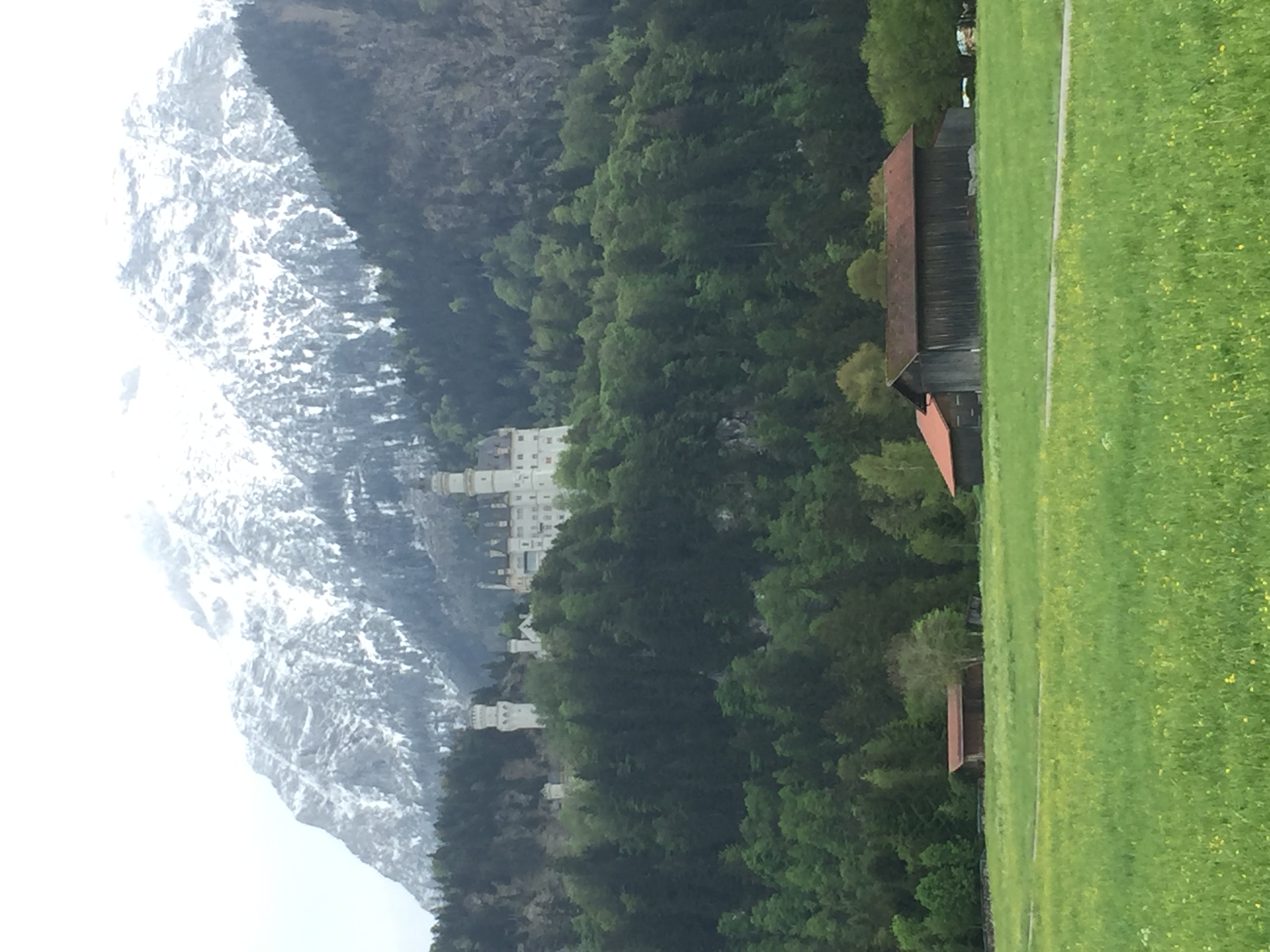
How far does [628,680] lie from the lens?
72.0m

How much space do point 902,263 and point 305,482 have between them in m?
134

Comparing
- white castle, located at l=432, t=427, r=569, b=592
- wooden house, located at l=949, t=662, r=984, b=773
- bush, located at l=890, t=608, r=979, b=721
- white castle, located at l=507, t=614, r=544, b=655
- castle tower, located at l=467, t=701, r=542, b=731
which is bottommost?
wooden house, located at l=949, t=662, r=984, b=773

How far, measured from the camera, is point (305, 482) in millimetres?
158750

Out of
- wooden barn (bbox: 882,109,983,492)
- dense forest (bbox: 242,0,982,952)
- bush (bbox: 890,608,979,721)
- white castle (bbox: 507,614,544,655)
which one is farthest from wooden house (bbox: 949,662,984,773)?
white castle (bbox: 507,614,544,655)

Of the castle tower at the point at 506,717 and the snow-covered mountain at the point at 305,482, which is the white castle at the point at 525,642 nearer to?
the castle tower at the point at 506,717

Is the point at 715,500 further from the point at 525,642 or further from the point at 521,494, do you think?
the point at 521,494

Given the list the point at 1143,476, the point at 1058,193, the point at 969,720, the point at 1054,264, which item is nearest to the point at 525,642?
the point at 969,720

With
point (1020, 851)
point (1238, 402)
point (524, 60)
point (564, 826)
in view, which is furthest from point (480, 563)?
point (1238, 402)

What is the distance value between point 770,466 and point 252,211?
130m

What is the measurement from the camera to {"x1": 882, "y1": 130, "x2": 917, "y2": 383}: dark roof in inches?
1382

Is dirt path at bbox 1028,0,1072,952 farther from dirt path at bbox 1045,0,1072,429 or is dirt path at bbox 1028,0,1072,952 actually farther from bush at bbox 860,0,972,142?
bush at bbox 860,0,972,142

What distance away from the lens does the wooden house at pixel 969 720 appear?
38.5 meters

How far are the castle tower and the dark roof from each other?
182ft

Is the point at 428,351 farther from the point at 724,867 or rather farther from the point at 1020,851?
the point at 1020,851
